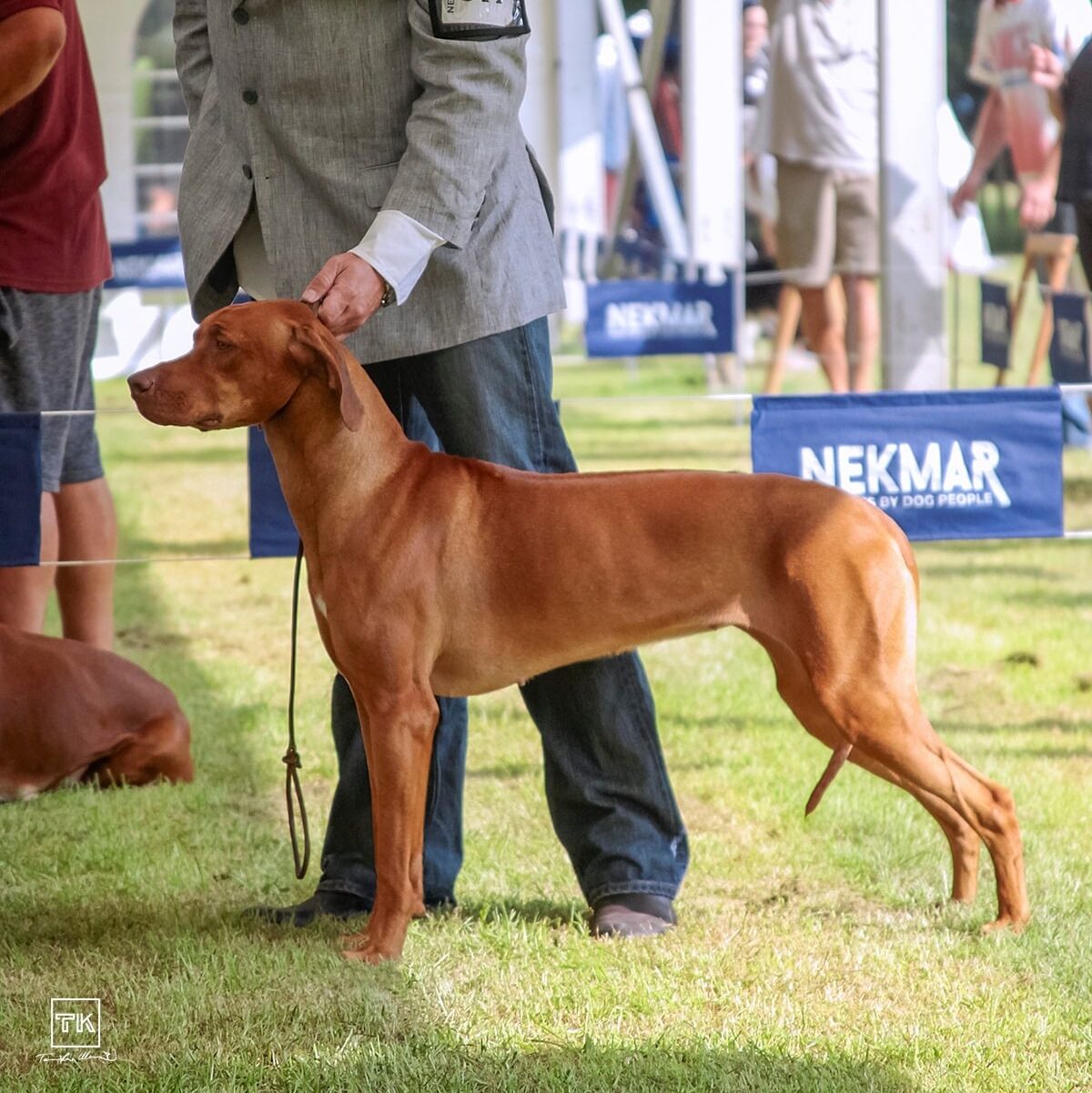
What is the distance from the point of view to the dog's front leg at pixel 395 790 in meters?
2.77

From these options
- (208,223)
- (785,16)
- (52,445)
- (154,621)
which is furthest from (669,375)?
(208,223)

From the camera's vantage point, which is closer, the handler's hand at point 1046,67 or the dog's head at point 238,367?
the dog's head at point 238,367

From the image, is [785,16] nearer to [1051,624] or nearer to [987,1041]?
[1051,624]

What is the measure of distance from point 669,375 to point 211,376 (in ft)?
36.5

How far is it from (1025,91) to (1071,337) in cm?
317

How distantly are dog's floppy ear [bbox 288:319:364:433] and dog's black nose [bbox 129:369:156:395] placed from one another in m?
0.23

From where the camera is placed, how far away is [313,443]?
9.07 feet

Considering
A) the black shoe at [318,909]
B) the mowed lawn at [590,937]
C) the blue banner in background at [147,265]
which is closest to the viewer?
the mowed lawn at [590,937]

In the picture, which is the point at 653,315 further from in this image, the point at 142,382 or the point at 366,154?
the point at 142,382

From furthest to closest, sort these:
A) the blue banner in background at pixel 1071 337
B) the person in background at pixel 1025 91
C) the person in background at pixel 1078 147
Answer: the person in background at pixel 1025 91 < the person in background at pixel 1078 147 < the blue banner in background at pixel 1071 337

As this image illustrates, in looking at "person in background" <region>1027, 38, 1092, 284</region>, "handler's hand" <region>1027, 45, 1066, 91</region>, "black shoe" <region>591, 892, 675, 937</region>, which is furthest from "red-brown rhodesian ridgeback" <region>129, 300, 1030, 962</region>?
"handler's hand" <region>1027, 45, 1066, 91</region>

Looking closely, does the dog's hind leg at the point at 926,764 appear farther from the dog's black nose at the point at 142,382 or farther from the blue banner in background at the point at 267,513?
the blue banner in background at the point at 267,513

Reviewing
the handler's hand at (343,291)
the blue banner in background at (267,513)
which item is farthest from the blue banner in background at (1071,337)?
the handler's hand at (343,291)

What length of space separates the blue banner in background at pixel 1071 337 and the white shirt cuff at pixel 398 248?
4.27 meters
